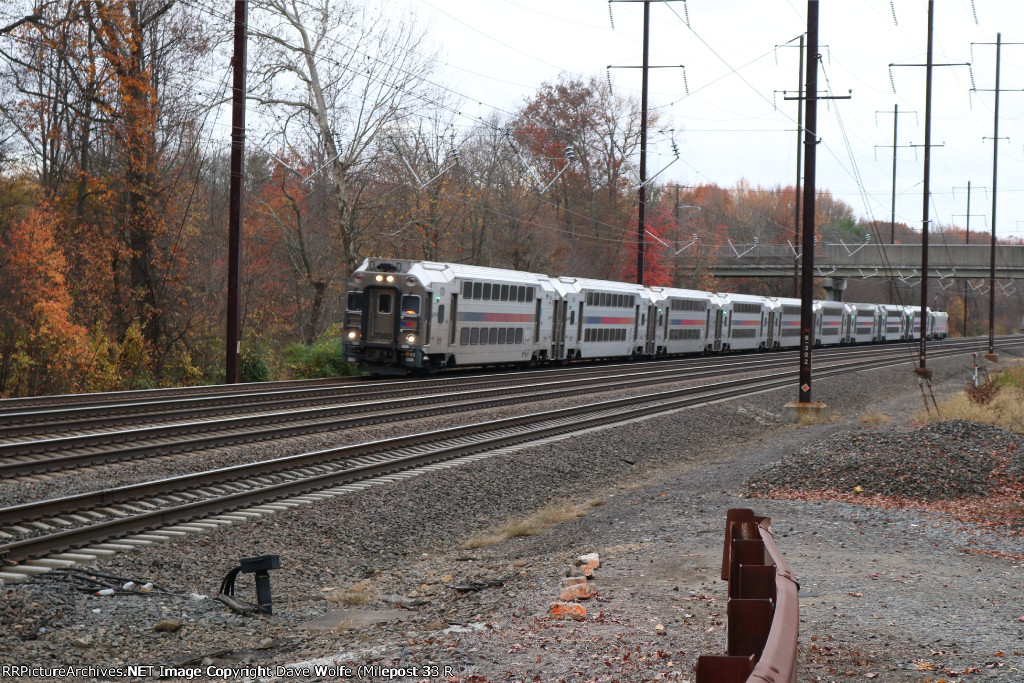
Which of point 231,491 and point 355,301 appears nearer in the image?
point 231,491

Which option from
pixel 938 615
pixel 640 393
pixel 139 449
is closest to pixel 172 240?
pixel 640 393

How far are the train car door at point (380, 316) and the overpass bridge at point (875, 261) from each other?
47.6m

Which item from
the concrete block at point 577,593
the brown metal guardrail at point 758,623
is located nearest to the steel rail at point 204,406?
the concrete block at point 577,593

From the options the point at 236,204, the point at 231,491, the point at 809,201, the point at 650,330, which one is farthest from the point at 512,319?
the point at 231,491

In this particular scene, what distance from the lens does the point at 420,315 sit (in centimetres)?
2914

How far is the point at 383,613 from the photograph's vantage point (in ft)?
26.7

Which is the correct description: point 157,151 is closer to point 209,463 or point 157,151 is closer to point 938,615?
point 209,463

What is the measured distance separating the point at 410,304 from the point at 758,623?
26.4 meters

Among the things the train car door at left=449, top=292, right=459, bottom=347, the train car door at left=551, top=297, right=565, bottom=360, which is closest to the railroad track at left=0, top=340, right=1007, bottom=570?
the train car door at left=449, top=292, right=459, bottom=347

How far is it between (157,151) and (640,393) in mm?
17496

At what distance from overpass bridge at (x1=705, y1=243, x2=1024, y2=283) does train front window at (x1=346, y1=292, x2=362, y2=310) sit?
47.7 meters

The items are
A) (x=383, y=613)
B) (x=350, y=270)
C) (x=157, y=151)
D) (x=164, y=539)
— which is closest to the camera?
(x=383, y=613)

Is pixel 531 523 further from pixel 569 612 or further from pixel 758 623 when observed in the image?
pixel 758 623

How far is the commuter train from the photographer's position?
29.6 meters
